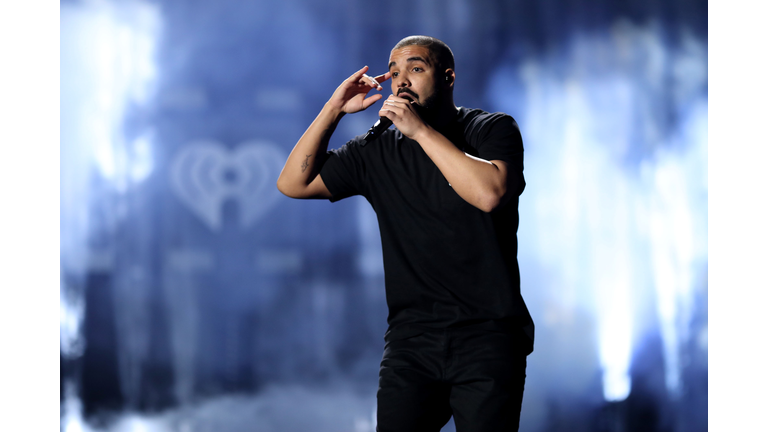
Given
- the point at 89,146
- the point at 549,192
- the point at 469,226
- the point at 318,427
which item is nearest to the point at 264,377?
the point at 318,427

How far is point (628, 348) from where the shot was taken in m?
3.14

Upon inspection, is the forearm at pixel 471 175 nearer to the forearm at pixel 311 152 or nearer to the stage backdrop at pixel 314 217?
the forearm at pixel 311 152

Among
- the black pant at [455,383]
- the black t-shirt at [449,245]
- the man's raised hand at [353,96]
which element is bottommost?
the black pant at [455,383]

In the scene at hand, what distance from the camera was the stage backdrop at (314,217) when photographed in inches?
Result: 119

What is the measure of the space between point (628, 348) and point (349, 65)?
2.05 meters

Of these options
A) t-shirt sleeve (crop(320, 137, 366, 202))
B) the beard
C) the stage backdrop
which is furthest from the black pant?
the stage backdrop

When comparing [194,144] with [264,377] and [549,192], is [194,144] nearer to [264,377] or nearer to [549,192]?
[264,377]

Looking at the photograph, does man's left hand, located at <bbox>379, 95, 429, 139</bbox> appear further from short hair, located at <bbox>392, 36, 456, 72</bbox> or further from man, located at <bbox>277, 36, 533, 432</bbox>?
short hair, located at <bbox>392, 36, 456, 72</bbox>

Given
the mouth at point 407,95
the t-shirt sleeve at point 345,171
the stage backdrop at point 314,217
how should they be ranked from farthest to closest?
the stage backdrop at point 314,217
the t-shirt sleeve at point 345,171
the mouth at point 407,95

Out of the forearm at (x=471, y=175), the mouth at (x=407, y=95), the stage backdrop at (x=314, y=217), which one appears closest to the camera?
the forearm at (x=471, y=175)

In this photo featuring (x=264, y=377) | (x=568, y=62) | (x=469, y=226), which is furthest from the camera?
(x=568, y=62)

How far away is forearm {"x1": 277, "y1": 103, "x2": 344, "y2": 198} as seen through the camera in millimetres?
1665

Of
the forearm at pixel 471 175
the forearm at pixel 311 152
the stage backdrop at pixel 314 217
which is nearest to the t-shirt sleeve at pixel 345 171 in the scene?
the forearm at pixel 311 152

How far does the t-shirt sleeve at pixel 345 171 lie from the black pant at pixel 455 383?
0.45 meters
